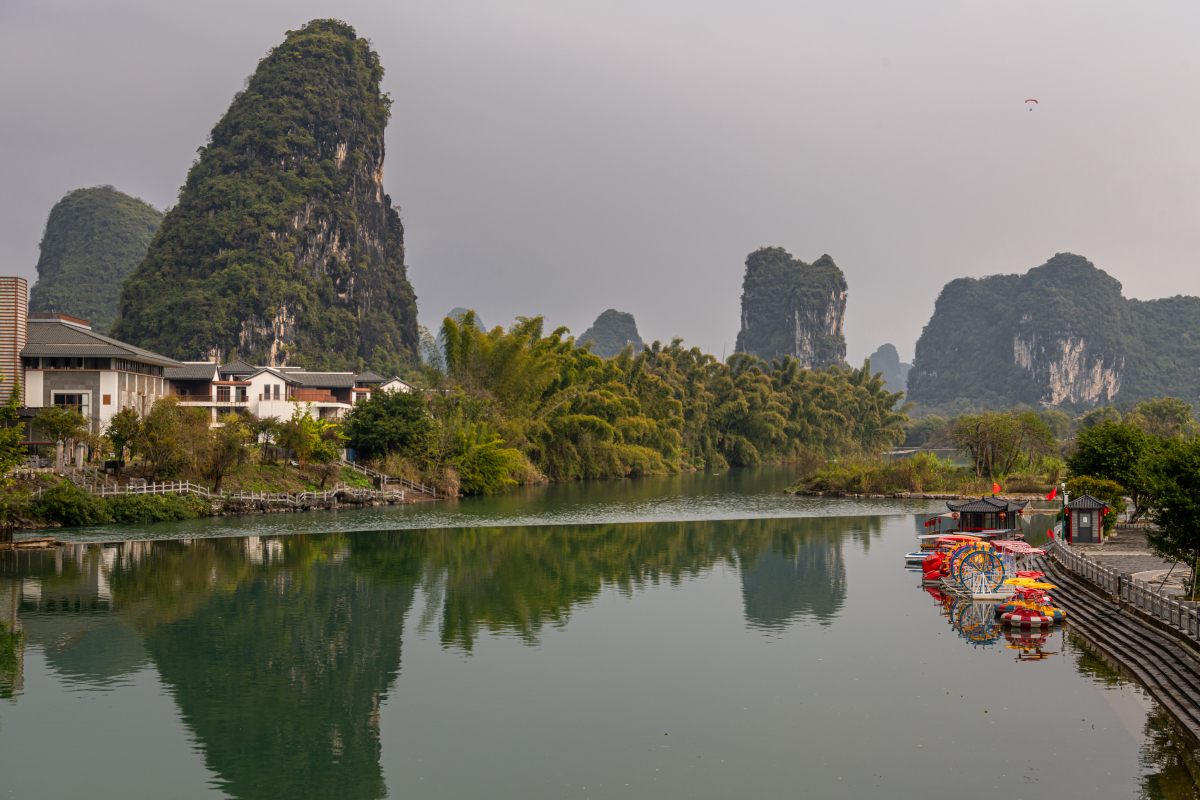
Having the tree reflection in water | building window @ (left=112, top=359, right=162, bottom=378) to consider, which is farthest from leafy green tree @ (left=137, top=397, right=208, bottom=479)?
the tree reflection in water

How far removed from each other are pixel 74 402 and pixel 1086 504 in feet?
128

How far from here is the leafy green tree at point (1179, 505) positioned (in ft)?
51.4

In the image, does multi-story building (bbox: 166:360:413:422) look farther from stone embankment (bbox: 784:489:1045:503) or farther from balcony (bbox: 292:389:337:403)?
stone embankment (bbox: 784:489:1045:503)

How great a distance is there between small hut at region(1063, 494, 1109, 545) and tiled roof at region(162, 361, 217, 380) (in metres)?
43.2

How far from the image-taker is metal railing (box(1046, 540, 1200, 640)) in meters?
14.7

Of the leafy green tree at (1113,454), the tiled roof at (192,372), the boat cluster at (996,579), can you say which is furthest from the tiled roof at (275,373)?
the leafy green tree at (1113,454)

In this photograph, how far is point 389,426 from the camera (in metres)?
46.1

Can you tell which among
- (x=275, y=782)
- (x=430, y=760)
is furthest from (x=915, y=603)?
(x=275, y=782)

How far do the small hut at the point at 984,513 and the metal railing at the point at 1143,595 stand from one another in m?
7.46

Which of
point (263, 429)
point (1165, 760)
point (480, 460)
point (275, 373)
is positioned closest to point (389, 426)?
point (480, 460)

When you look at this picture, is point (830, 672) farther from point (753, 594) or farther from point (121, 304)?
point (121, 304)

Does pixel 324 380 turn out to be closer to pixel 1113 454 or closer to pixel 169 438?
pixel 169 438

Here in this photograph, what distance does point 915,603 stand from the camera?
21.0 m

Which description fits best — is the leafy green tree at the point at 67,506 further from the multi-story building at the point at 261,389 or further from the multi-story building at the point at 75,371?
the multi-story building at the point at 261,389
